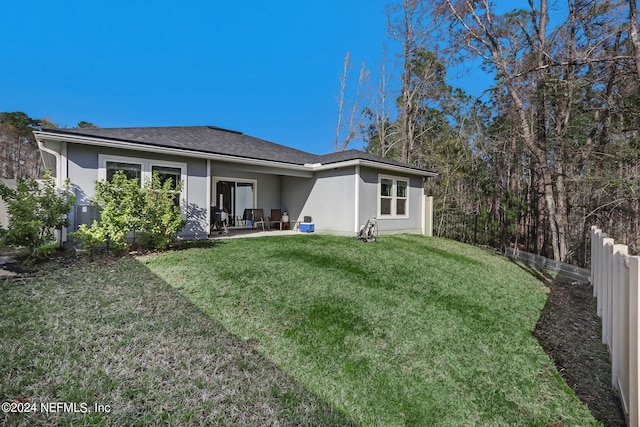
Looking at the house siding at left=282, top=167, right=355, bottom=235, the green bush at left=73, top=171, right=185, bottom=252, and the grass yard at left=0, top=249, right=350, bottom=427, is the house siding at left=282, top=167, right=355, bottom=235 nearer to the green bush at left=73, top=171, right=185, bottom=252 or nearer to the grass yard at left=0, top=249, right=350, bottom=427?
the green bush at left=73, top=171, right=185, bottom=252

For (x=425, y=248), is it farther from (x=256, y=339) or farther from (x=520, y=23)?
(x=520, y=23)

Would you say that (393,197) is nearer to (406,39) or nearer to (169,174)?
(169,174)

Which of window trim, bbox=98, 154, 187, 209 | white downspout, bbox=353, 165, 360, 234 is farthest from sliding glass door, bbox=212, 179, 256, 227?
white downspout, bbox=353, 165, 360, 234

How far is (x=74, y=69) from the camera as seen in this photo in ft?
48.0

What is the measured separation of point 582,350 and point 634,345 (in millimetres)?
1950

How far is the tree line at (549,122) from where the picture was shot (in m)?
7.02

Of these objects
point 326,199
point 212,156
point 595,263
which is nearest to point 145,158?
point 212,156

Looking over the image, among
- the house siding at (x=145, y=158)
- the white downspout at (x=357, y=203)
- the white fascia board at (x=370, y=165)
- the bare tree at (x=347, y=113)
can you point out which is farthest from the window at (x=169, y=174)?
the bare tree at (x=347, y=113)

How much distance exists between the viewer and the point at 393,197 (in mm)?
10766

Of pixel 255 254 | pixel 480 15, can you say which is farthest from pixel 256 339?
pixel 480 15

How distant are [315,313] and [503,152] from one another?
1072 cm

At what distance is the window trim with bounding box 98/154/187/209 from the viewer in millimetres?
6707

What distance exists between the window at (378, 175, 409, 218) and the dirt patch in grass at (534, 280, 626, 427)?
590 cm

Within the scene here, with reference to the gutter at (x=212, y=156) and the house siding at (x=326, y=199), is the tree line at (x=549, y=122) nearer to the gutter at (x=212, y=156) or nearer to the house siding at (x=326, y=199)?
the gutter at (x=212, y=156)
